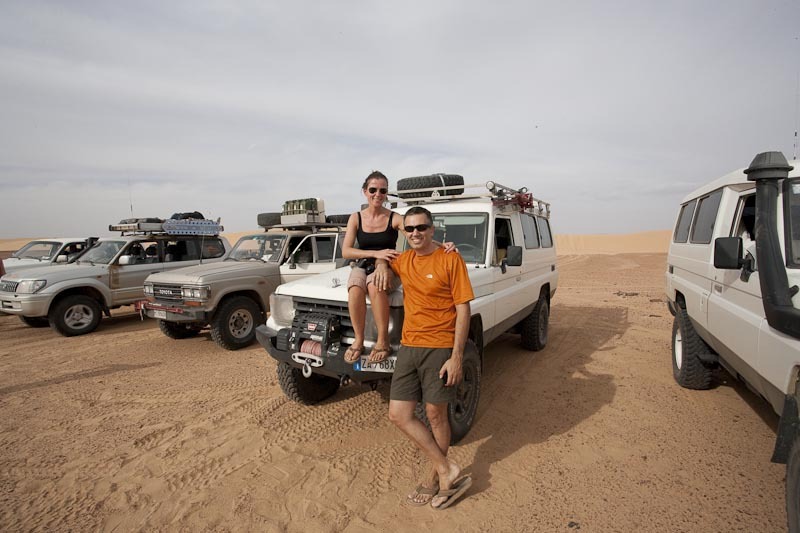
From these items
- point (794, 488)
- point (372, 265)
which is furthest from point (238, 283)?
point (794, 488)

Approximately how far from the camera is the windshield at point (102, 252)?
8438 mm

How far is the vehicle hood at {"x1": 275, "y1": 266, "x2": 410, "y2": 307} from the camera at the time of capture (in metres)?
3.29

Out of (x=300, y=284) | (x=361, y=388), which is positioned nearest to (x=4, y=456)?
(x=300, y=284)

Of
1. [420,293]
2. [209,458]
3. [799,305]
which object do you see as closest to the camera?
[799,305]

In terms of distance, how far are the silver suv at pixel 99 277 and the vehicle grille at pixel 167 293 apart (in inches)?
83.9

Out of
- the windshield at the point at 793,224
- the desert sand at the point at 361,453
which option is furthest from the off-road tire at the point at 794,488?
Result: the windshield at the point at 793,224

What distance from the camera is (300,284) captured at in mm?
3939

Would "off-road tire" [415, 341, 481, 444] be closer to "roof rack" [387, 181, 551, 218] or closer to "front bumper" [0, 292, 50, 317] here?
"roof rack" [387, 181, 551, 218]

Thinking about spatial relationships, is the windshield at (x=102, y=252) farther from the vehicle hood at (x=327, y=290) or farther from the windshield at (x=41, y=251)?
the vehicle hood at (x=327, y=290)

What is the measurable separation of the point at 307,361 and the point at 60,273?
7.05 metres

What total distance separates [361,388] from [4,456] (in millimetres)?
3214

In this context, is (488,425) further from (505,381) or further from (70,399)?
(70,399)

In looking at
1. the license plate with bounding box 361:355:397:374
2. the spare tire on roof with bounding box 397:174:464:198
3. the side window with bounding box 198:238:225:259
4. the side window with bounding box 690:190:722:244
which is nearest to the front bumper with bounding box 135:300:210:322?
the side window with bounding box 198:238:225:259

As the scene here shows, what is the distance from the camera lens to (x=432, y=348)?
106 inches
